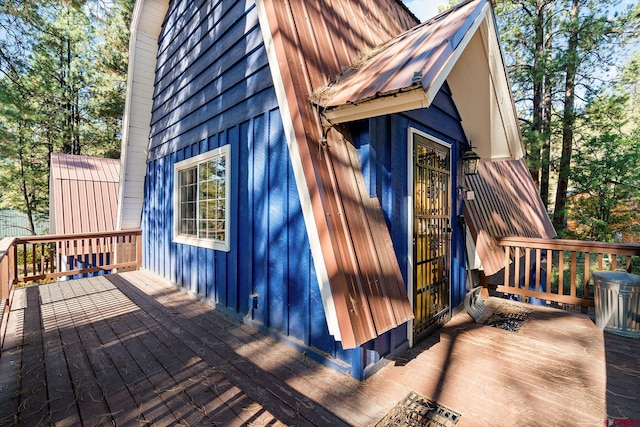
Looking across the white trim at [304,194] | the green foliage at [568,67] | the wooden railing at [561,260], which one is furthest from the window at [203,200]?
the green foliage at [568,67]

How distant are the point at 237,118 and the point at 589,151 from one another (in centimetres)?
1167

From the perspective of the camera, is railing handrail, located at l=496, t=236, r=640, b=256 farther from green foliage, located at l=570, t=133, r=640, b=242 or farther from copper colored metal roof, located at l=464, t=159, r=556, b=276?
green foliage, located at l=570, t=133, r=640, b=242

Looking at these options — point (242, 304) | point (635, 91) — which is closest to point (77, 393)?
point (242, 304)

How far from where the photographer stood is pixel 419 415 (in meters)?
1.88

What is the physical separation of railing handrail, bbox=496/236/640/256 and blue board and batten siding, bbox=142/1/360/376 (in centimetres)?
353

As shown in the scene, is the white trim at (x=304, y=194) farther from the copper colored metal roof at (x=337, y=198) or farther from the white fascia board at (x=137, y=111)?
the white fascia board at (x=137, y=111)

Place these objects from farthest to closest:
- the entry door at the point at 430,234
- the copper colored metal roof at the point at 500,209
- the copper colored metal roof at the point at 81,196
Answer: the copper colored metal roof at the point at 81,196 < the copper colored metal roof at the point at 500,209 < the entry door at the point at 430,234

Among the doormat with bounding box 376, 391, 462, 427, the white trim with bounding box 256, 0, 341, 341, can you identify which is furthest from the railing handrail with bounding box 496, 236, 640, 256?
the white trim with bounding box 256, 0, 341, 341

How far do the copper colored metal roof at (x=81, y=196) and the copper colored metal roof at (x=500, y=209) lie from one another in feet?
27.8

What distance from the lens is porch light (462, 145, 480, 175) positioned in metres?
3.89

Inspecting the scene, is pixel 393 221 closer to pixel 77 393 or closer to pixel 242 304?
pixel 242 304

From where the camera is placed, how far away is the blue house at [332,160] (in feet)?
6.97

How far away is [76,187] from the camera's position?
7.64 metres

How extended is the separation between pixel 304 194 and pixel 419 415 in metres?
1.70
